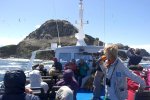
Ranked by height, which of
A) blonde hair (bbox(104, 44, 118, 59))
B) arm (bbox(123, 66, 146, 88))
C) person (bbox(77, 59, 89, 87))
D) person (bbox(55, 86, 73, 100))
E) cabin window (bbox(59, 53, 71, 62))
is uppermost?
blonde hair (bbox(104, 44, 118, 59))

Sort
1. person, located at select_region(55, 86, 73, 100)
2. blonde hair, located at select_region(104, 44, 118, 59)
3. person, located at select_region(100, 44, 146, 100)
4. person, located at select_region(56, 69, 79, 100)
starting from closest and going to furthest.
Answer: person, located at select_region(55, 86, 73, 100) < blonde hair, located at select_region(104, 44, 118, 59) < person, located at select_region(100, 44, 146, 100) < person, located at select_region(56, 69, 79, 100)

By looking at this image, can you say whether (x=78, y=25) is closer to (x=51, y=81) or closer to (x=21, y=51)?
(x=51, y=81)

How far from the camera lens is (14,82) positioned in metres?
5.01

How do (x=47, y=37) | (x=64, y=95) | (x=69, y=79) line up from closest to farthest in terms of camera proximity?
(x=64, y=95) < (x=69, y=79) < (x=47, y=37)

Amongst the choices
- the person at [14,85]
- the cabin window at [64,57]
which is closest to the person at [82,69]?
the cabin window at [64,57]

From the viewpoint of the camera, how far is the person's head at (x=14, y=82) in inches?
197

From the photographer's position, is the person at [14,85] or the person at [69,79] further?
the person at [69,79]

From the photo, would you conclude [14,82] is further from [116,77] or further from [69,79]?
[69,79]

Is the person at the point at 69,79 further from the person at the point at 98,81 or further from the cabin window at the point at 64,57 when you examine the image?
the cabin window at the point at 64,57

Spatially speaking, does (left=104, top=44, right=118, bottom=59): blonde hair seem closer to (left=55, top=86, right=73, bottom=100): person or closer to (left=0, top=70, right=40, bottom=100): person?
(left=55, top=86, right=73, bottom=100): person

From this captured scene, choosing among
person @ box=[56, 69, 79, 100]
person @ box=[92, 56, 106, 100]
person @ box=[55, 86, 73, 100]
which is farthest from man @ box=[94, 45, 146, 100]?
person @ box=[92, 56, 106, 100]

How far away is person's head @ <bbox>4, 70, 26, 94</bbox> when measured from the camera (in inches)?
197

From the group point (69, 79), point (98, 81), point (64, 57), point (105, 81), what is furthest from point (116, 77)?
point (64, 57)

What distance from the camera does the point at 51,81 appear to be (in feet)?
38.5
